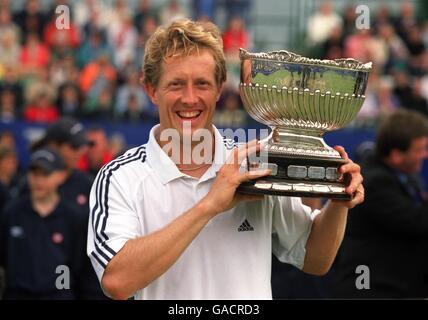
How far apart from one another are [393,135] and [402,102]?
24.7 ft

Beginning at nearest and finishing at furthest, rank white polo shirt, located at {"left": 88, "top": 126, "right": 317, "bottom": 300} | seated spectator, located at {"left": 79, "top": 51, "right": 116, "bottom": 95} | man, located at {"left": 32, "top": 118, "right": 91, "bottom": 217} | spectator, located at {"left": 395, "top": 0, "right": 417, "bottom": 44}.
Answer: white polo shirt, located at {"left": 88, "top": 126, "right": 317, "bottom": 300} < man, located at {"left": 32, "top": 118, "right": 91, "bottom": 217} < seated spectator, located at {"left": 79, "top": 51, "right": 116, "bottom": 95} < spectator, located at {"left": 395, "top": 0, "right": 417, "bottom": 44}

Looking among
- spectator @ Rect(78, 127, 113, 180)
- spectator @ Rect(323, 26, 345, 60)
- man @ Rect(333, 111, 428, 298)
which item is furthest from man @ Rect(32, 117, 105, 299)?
spectator @ Rect(323, 26, 345, 60)

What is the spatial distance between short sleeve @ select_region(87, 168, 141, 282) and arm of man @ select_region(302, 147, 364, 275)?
67 centimetres

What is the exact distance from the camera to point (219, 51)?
3.95m

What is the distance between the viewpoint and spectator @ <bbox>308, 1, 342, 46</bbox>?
14.9 metres

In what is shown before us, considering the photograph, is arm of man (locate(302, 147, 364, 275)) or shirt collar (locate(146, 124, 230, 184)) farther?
shirt collar (locate(146, 124, 230, 184))

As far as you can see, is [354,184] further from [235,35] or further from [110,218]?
[235,35]

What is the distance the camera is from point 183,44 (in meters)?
3.91

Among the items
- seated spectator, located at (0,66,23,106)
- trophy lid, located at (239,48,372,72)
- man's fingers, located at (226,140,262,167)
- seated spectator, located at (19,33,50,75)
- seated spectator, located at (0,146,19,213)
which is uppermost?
trophy lid, located at (239,48,372,72)

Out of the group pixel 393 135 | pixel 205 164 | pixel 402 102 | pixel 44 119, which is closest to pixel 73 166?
pixel 393 135

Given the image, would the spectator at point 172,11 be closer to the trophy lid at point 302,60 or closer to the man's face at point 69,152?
the man's face at point 69,152

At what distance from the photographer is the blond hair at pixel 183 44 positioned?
3900mm

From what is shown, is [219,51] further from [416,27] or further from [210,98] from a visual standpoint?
[416,27]

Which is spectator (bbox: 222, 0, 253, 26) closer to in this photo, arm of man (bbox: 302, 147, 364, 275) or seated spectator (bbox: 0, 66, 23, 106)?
seated spectator (bbox: 0, 66, 23, 106)
